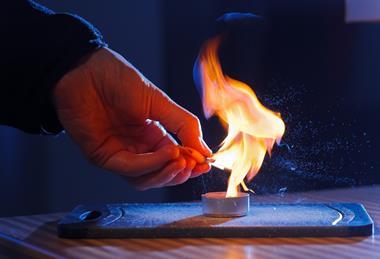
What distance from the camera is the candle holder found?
0.83m

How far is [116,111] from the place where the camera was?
3.15ft

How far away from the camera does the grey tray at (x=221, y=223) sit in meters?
0.77

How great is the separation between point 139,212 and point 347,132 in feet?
3.58

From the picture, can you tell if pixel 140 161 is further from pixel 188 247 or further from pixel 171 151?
pixel 188 247

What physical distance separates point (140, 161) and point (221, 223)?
143 millimetres

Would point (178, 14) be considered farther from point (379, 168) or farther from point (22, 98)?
point (22, 98)

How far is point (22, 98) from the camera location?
92 cm

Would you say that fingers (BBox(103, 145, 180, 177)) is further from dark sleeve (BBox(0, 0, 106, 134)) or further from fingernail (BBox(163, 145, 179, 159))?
dark sleeve (BBox(0, 0, 106, 134))

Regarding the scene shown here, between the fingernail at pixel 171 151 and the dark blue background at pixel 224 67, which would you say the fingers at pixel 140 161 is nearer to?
the fingernail at pixel 171 151

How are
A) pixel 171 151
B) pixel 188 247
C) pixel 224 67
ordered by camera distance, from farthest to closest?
1. pixel 224 67
2. pixel 171 151
3. pixel 188 247

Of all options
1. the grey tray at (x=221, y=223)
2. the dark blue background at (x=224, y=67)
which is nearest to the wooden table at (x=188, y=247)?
the grey tray at (x=221, y=223)

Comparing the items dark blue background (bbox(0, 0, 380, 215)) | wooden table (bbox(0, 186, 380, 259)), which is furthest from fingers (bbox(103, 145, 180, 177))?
dark blue background (bbox(0, 0, 380, 215))

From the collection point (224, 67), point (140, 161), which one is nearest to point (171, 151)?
point (140, 161)

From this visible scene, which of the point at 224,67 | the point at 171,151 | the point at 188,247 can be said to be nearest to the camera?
the point at 188,247
